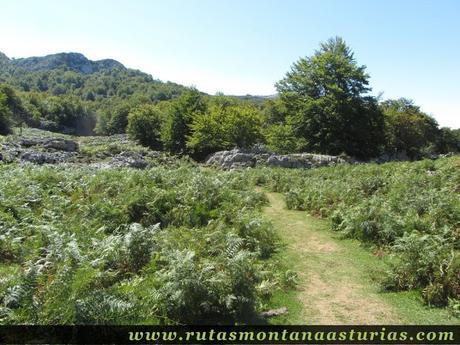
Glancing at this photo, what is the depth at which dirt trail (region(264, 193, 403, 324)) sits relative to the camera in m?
6.98

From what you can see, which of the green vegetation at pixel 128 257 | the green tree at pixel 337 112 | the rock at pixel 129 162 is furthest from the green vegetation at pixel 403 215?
the green tree at pixel 337 112

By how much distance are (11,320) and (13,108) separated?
10819 cm

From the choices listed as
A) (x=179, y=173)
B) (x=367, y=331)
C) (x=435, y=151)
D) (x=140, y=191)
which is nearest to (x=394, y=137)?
(x=435, y=151)

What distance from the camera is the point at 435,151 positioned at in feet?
219

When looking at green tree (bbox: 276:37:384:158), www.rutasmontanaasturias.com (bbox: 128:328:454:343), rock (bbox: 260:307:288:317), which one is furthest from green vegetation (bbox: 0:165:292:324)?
green tree (bbox: 276:37:384:158)

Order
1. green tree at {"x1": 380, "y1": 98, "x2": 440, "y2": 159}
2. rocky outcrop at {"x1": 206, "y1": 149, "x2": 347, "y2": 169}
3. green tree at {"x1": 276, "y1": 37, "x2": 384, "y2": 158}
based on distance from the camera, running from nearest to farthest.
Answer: rocky outcrop at {"x1": 206, "y1": 149, "x2": 347, "y2": 169} < green tree at {"x1": 276, "y1": 37, "x2": 384, "y2": 158} < green tree at {"x1": 380, "y1": 98, "x2": 440, "y2": 159}

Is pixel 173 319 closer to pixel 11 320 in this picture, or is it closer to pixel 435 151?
pixel 11 320

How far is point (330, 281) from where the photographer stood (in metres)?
8.69

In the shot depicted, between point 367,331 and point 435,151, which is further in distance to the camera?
point 435,151

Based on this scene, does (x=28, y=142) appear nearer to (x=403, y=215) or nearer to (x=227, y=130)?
(x=227, y=130)

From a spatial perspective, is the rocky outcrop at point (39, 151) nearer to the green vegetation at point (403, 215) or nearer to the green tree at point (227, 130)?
the green tree at point (227, 130)

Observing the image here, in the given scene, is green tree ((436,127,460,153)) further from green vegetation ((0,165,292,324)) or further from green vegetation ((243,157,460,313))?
green vegetation ((0,165,292,324))

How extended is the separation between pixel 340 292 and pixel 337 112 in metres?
34.7

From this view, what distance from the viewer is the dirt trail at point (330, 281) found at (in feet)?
22.9
